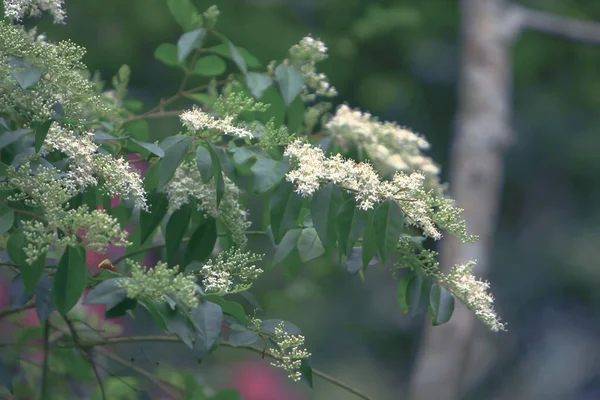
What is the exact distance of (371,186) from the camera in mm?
1259

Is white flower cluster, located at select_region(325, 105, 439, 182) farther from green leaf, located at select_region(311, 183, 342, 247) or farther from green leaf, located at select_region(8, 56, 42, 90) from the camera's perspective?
green leaf, located at select_region(8, 56, 42, 90)

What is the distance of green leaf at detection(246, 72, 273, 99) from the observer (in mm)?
1636

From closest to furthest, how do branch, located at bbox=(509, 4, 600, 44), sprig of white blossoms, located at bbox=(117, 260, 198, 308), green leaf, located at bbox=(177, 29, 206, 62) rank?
sprig of white blossoms, located at bbox=(117, 260, 198, 308) → green leaf, located at bbox=(177, 29, 206, 62) → branch, located at bbox=(509, 4, 600, 44)

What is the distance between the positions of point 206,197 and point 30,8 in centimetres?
46

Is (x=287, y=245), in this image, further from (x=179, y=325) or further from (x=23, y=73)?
(x=23, y=73)

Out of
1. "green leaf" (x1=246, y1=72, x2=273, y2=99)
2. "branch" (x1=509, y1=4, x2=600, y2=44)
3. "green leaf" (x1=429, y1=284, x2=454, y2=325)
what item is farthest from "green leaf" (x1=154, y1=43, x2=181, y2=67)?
"branch" (x1=509, y1=4, x2=600, y2=44)

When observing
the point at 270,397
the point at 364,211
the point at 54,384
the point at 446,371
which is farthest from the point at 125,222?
the point at 270,397

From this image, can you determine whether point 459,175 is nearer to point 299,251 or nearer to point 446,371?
point 446,371

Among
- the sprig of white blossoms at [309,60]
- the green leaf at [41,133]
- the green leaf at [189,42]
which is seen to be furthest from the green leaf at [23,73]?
the sprig of white blossoms at [309,60]

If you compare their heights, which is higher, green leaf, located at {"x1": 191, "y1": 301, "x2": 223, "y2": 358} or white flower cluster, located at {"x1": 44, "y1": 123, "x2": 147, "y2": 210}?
white flower cluster, located at {"x1": 44, "y1": 123, "x2": 147, "y2": 210}

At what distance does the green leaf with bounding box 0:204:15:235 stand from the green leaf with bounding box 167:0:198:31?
27.4 inches

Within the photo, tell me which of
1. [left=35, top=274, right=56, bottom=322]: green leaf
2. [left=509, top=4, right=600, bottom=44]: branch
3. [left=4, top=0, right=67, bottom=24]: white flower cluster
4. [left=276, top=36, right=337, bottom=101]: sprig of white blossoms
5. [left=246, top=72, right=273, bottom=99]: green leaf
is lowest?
[left=35, top=274, right=56, bottom=322]: green leaf

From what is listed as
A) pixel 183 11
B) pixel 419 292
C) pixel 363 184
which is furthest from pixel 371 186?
pixel 183 11

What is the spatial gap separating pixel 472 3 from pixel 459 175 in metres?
0.96
